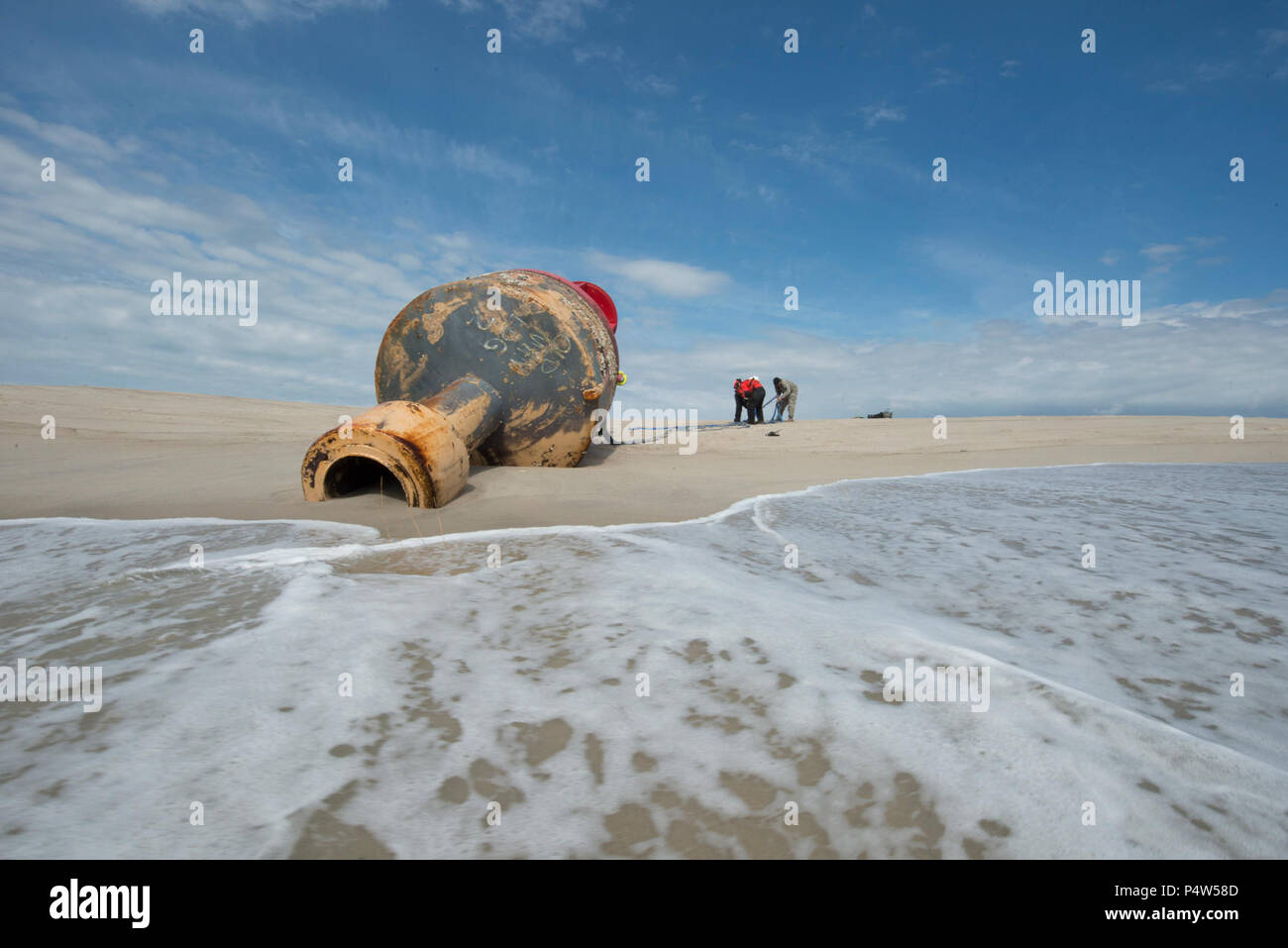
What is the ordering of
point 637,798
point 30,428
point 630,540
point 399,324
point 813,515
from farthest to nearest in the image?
point 30,428 < point 399,324 < point 813,515 < point 630,540 < point 637,798

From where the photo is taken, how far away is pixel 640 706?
138 cm

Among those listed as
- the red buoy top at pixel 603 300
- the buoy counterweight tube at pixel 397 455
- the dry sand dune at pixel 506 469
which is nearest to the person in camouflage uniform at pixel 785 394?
the dry sand dune at pixel 506 469

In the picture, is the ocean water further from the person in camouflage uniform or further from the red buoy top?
the person in camouflage uniform

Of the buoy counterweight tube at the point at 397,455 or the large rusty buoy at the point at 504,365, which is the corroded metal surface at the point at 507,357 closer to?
the large rusty buoy at the point at 504,365

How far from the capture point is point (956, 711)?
134cm

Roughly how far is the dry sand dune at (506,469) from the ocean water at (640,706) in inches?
38.7

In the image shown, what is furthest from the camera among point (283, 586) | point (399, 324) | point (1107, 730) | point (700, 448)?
point (700, 448)

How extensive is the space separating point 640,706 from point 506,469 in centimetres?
380

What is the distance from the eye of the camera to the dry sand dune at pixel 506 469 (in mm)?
3689

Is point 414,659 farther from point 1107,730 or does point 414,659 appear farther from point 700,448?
point 700,448

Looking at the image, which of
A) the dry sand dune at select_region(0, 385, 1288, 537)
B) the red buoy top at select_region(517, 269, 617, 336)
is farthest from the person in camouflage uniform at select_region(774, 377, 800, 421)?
the red buoy top at select_region(517, 269, 617, 336)

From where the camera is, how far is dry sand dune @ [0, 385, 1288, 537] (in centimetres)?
369
